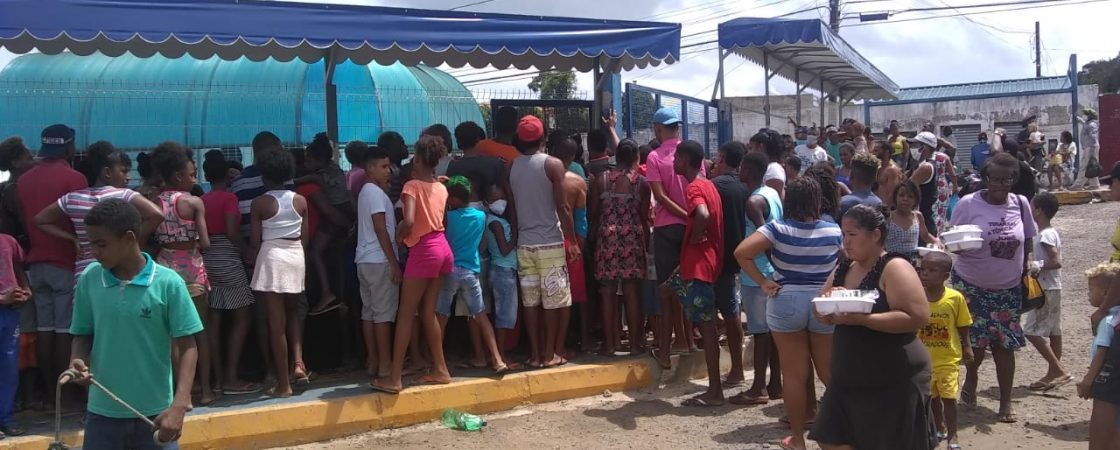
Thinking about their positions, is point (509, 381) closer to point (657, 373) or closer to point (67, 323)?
point (657, 373)

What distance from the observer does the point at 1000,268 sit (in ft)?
21.2

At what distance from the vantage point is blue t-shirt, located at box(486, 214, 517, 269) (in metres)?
6.95

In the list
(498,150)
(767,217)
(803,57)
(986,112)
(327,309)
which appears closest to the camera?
(767,217)

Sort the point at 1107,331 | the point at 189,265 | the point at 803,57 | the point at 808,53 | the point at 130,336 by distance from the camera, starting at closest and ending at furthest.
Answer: the point at 130,336 → the point at 1107,331 → the point at 189,265 → the point at 808,53 → the point at 803,57

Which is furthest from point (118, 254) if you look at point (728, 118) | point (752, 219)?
point (728, 118)

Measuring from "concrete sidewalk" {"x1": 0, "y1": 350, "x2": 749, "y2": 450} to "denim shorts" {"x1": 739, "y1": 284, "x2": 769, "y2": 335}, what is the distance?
3.44ft

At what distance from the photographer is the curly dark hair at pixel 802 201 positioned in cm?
540

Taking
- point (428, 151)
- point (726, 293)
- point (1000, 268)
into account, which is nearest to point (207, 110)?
point (428, 151)

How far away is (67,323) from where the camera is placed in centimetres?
594

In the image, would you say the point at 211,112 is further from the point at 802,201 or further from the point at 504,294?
the point at 802,201

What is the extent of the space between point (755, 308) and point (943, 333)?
1.40m

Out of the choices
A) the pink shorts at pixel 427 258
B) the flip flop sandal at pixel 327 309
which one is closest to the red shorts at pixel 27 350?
the flip flop sandal at pixel 327 309

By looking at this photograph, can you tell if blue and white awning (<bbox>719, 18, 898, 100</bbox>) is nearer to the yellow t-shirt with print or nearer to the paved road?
the paved road

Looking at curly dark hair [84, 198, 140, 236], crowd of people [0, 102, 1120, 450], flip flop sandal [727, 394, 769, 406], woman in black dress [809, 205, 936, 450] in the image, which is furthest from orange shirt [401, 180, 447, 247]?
woman in black dress [809, 205, 936, 450]
